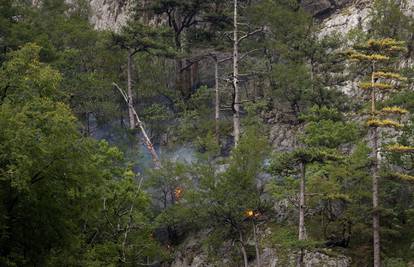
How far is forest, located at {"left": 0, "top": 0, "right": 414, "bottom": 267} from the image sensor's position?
16906mm

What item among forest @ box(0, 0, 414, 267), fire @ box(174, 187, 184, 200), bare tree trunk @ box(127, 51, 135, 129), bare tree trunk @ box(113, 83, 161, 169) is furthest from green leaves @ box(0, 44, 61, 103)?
bare tree trunk @ box(127, 51, 135, 129)

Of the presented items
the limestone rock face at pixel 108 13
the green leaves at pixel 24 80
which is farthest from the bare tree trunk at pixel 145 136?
the limestone rock face at pixel 108 13

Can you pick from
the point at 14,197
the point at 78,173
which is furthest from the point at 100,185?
the point at 14,197

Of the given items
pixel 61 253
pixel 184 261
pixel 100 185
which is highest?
pixel 100 185

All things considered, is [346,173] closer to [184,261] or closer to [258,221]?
[258,221]

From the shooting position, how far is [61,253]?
55.6ft

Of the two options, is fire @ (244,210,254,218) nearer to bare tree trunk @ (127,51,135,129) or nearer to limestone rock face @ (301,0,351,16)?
bare tree trunk @ (127,51,135,129)

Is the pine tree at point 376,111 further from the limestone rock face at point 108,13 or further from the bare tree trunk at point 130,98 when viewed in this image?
the limestone rock face at point 108,13

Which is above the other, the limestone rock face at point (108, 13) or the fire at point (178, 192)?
the limestone rock face at point (108, 13)

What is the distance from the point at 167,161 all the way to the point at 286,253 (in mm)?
7217

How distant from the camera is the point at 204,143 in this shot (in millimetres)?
30047

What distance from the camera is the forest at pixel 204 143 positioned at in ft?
55.5

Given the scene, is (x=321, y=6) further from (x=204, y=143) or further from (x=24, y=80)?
(x=24, y=80)

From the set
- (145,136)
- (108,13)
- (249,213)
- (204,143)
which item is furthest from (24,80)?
(108,13)
